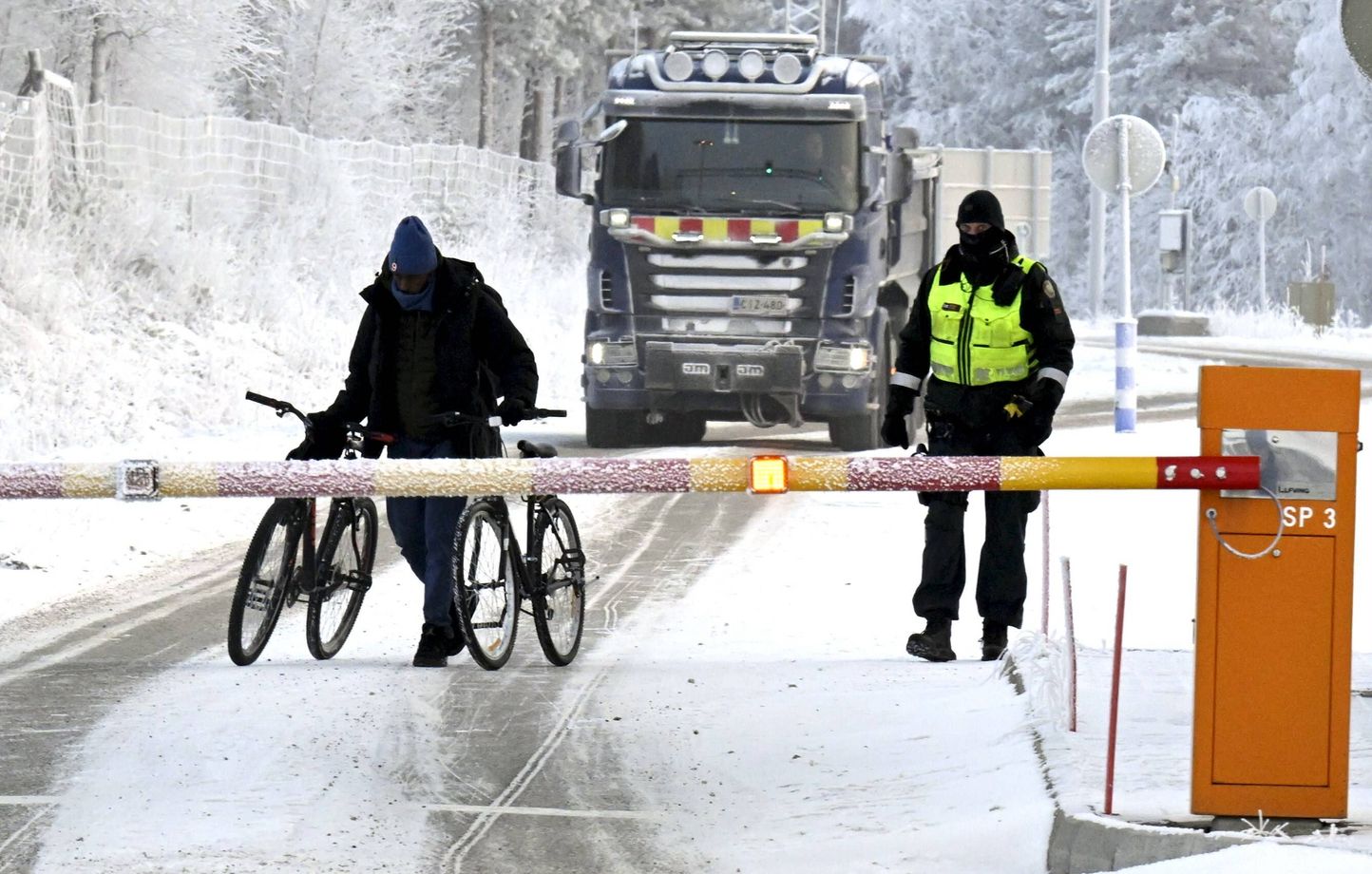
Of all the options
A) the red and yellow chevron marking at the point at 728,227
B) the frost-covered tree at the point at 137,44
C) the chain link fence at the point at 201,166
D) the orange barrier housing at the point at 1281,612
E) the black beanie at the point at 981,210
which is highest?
the frost-covered tree at the point at 137,44

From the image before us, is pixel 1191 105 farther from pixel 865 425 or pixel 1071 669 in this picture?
pixel 1071 669

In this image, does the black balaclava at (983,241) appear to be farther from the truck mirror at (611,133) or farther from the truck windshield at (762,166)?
the truck mirror at (611,133)

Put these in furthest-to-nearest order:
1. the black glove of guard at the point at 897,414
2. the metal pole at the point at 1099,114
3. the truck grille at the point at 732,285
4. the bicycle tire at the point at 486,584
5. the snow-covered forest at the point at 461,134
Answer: the metal pole at the point at 1099,114 → the snow-covered forest at the point at 461,134 → the truck grille at the point at 732,285 → the black glove of guard at the point at 897,414 → the bicycle tire at the point at 486,584

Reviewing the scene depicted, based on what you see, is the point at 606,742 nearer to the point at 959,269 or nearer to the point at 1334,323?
the point at 959,269

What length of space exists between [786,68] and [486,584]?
904cm

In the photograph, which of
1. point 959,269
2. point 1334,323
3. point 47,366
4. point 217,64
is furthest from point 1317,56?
point 959,269

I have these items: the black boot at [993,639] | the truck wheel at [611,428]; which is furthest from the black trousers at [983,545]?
the truck wheel at [611,428]

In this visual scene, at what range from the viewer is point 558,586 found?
924 centimetres

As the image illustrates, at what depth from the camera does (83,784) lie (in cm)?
693

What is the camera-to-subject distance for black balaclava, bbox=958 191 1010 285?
901cm

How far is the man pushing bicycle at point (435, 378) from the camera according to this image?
29.7 ft

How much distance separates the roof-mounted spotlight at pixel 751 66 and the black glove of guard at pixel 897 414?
8.17 m

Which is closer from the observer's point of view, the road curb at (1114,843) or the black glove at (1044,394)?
the road curb at (1114,843)

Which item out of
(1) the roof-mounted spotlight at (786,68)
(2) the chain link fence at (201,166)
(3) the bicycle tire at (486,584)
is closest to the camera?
(3) the bicycle tire at (486,584)
